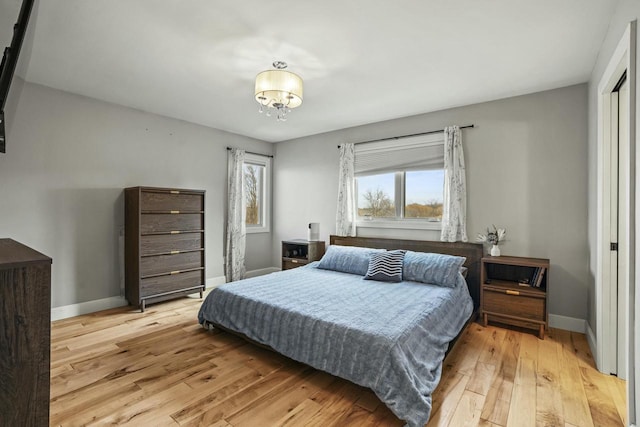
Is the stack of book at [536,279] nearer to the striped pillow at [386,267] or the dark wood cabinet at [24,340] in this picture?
the striped pillow at [386,267]

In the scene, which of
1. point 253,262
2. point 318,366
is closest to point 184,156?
point 253,262

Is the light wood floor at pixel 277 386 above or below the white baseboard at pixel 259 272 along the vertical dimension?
below

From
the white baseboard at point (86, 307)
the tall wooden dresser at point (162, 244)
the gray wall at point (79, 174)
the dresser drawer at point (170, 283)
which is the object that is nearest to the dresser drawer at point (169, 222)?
the tall wooden dresser at point (162, 244)

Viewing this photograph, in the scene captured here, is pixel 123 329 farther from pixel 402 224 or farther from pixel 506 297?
pixel 506 297

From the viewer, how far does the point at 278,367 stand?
8.02 ft

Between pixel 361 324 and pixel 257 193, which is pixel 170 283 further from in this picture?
pixel 361 324

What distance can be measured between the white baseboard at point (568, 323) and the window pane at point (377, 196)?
206 cm

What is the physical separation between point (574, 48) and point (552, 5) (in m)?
0.73

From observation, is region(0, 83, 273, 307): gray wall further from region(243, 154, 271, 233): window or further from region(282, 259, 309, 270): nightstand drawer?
region(282, 259, 309, 270): nightstand drawer

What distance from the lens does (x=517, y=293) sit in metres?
3.10

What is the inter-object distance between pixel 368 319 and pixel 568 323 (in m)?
2.36

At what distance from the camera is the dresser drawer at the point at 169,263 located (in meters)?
3.68

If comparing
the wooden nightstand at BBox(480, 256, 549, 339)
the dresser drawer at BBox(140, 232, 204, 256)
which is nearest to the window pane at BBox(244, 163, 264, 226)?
the dresser drawer at BBox(140, 232, 204, 256)

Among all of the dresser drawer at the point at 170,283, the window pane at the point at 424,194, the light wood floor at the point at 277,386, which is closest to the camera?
the light wood floor at the point at 277,386
